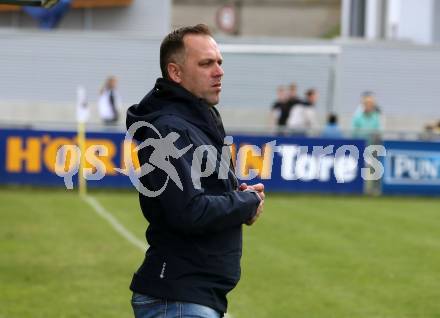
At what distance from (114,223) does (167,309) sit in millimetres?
12057

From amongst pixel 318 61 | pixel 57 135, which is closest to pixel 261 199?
pixel 57 135

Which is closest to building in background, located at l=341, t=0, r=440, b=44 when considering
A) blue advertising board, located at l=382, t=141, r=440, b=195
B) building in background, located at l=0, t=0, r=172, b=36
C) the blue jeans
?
building in background, located at l=0, t=0, r=172, b=36

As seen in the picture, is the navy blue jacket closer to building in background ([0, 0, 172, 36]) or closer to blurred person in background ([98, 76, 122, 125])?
blurred person in background ([98, 76, 122, 125])

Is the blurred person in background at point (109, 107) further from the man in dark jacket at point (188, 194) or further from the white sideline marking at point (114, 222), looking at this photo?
the man in dark jacket at point (188, 194)

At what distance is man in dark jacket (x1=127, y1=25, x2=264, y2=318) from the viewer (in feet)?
15.9

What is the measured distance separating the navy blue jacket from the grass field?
4.91 m

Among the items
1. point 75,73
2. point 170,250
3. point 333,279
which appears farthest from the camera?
point 75,73

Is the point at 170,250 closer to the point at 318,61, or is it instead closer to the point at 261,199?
the point at 261,199

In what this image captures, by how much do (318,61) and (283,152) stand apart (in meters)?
8.92

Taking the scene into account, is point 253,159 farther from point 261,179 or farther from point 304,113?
point 304,113

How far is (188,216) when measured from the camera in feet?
15.8

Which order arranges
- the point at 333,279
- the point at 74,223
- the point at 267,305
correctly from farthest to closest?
the point at 74,223 < the point at 333,279 < the point at 267,305

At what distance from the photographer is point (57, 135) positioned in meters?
22.7

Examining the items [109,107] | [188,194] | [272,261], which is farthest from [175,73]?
[109,107]
